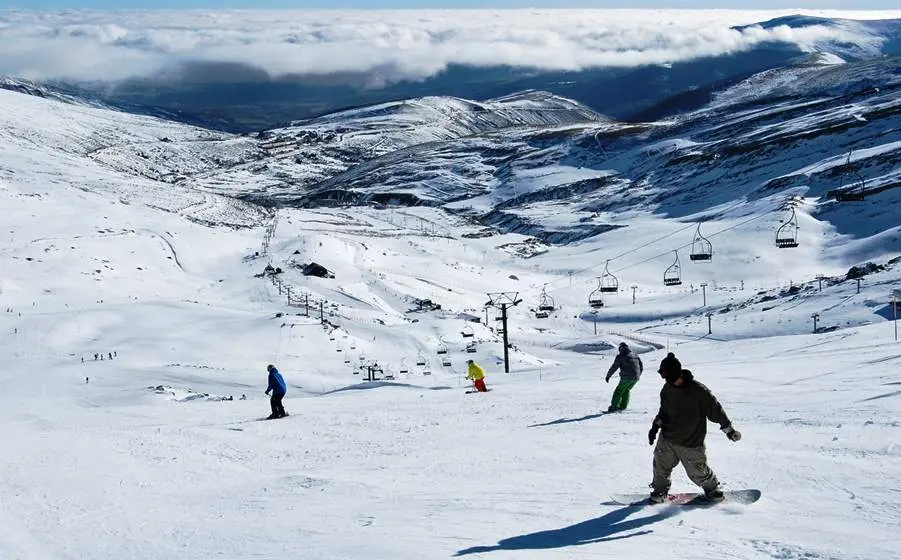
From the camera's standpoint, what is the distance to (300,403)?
82.1 ft

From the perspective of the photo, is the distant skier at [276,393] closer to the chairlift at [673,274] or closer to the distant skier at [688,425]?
the distant skier at [688,425]

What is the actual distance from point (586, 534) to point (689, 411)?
1.78 metres

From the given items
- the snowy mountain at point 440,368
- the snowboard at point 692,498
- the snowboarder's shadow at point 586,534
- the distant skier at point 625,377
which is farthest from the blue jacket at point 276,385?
the snowboarder's shadow at point 586,534

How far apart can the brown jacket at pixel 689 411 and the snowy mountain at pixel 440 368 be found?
2.45 ft

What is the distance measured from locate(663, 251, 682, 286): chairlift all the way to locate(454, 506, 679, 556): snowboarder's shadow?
1998 inches

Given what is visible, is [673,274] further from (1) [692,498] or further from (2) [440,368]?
(1) [692,498]

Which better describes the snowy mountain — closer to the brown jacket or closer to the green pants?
the green pants

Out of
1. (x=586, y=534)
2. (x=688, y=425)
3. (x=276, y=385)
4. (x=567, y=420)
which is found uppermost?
(x=276, y=385)

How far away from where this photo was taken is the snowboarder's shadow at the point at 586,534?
9070mm

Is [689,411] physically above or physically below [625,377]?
below

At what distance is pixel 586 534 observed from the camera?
369 inches

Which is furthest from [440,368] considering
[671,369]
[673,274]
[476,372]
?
[671,369]

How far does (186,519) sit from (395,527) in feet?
8.60

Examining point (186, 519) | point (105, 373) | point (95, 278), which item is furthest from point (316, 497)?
point (95, 278)
